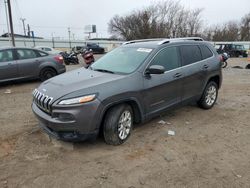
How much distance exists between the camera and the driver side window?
15.4 ft

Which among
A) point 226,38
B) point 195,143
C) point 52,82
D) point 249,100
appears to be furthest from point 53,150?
point 226,38

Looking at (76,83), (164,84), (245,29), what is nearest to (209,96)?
(164,84)

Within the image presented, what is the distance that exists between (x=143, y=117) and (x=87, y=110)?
1.21m

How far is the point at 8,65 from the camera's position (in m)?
9.08

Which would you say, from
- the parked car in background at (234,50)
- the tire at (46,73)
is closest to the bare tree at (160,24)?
the parked car in background at (234,50)

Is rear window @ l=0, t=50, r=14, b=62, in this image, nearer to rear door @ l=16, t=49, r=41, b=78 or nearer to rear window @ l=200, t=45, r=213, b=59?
rear door @ l=16, t=49, r=41, b=78

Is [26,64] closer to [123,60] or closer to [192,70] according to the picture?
[123,60]

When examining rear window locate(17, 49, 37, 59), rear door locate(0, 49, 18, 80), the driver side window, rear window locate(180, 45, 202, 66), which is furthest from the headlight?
rear window locate(17, 49, 37, 59)

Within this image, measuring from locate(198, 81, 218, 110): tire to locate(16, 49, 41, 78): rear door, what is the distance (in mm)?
6575

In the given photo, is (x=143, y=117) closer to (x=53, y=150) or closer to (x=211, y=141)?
(x=211, y=141)

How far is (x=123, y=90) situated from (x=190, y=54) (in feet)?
7.47

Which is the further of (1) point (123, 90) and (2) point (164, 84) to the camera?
(2) point (164, 84)

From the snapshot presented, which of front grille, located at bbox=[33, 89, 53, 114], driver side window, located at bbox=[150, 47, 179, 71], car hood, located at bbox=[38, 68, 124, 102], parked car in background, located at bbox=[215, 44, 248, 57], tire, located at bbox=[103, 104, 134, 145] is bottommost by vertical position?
parked car in background, located at bbox=[215, 44, 248, 57]

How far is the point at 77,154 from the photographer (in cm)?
384
